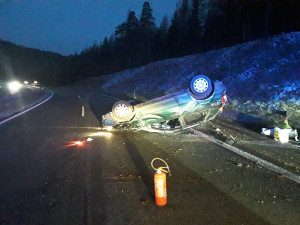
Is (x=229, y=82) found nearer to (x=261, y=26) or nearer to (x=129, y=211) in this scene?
(x=129, y=211)

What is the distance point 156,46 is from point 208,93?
54.5 metres

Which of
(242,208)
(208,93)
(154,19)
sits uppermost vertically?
(154,19)

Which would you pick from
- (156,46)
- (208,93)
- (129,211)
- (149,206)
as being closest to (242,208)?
(149,206)

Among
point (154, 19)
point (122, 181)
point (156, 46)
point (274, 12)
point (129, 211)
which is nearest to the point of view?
point (129, 211)

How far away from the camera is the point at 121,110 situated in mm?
7707

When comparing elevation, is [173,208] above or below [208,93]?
below

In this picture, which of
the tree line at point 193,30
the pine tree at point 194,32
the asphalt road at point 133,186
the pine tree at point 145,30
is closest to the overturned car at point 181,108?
the asphalt road at point 133,186

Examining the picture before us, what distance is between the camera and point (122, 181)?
4477mm

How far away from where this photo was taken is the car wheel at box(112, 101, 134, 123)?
758cm

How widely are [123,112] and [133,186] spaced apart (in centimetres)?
364

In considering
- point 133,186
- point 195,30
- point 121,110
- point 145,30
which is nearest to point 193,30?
Result: point 195,30

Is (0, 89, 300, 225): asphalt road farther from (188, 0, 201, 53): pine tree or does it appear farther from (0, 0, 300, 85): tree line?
(188, 0, 201, 53): pine tree

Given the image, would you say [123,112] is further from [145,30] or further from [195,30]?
[145,30]

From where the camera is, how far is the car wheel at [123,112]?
Answer: 758cm
